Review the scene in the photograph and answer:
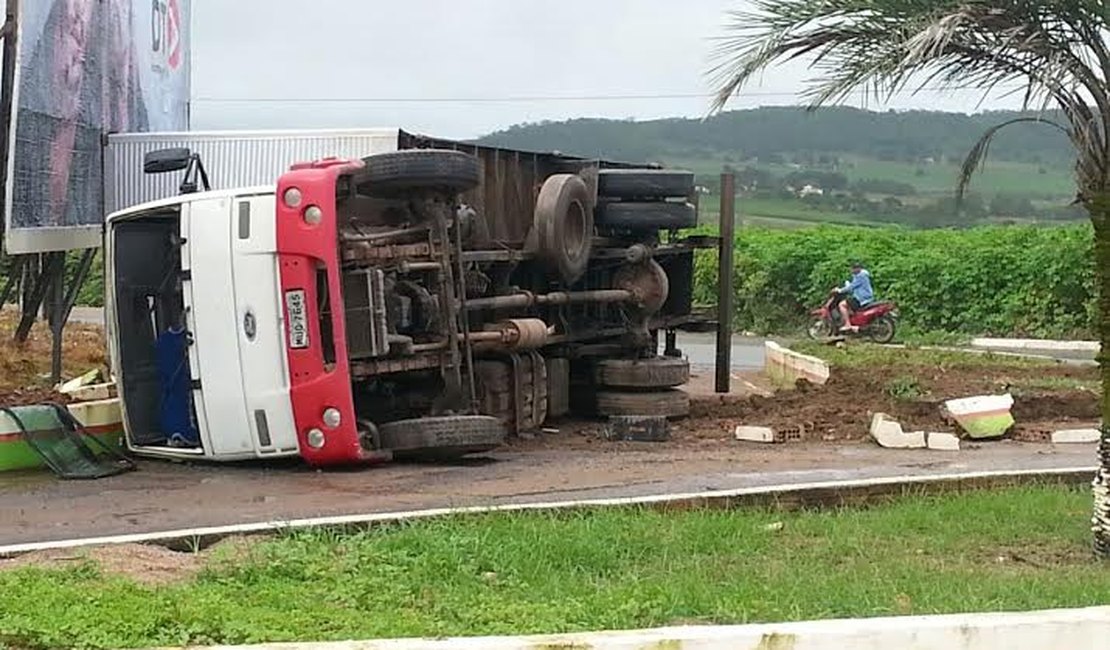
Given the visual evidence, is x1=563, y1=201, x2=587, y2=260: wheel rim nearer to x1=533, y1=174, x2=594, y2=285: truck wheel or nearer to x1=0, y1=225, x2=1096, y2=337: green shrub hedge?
x1=533, y1=174, x2=594, y2=285: truck wheel

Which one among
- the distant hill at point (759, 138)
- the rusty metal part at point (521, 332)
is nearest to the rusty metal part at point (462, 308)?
the rusty metal part at point (521, 332)

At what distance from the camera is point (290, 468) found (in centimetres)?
1139

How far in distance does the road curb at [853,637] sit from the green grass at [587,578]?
17.4 inches

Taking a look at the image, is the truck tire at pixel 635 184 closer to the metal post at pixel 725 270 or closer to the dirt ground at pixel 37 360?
the metal post at pixel 725 270

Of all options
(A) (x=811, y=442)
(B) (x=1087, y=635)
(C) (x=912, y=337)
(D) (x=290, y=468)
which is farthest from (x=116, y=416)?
(C) (x=912, y=337)

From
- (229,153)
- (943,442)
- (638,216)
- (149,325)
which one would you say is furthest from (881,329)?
(149,325)

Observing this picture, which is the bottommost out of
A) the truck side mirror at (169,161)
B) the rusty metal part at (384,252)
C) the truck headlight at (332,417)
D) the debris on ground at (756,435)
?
the debris on ground at (756,435)

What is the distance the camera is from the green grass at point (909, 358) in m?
19.7

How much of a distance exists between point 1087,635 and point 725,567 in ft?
6.88

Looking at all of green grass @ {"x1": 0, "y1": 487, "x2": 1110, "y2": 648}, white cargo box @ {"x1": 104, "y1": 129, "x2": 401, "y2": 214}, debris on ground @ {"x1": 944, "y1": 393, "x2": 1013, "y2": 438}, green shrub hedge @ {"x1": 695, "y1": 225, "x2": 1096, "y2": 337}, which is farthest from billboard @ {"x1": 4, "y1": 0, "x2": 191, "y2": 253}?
green shrub hedge @ {"x1": 695, "y1": 225, "x2": 1096, "y2": 337}

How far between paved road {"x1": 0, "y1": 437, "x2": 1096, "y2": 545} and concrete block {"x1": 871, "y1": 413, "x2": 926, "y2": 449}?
17 cm

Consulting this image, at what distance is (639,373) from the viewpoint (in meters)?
15.1

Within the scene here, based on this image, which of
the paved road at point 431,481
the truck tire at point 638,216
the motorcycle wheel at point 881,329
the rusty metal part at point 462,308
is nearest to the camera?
the paved road at point 431,481

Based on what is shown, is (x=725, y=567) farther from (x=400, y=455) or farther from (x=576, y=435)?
(x=576, y=435)
